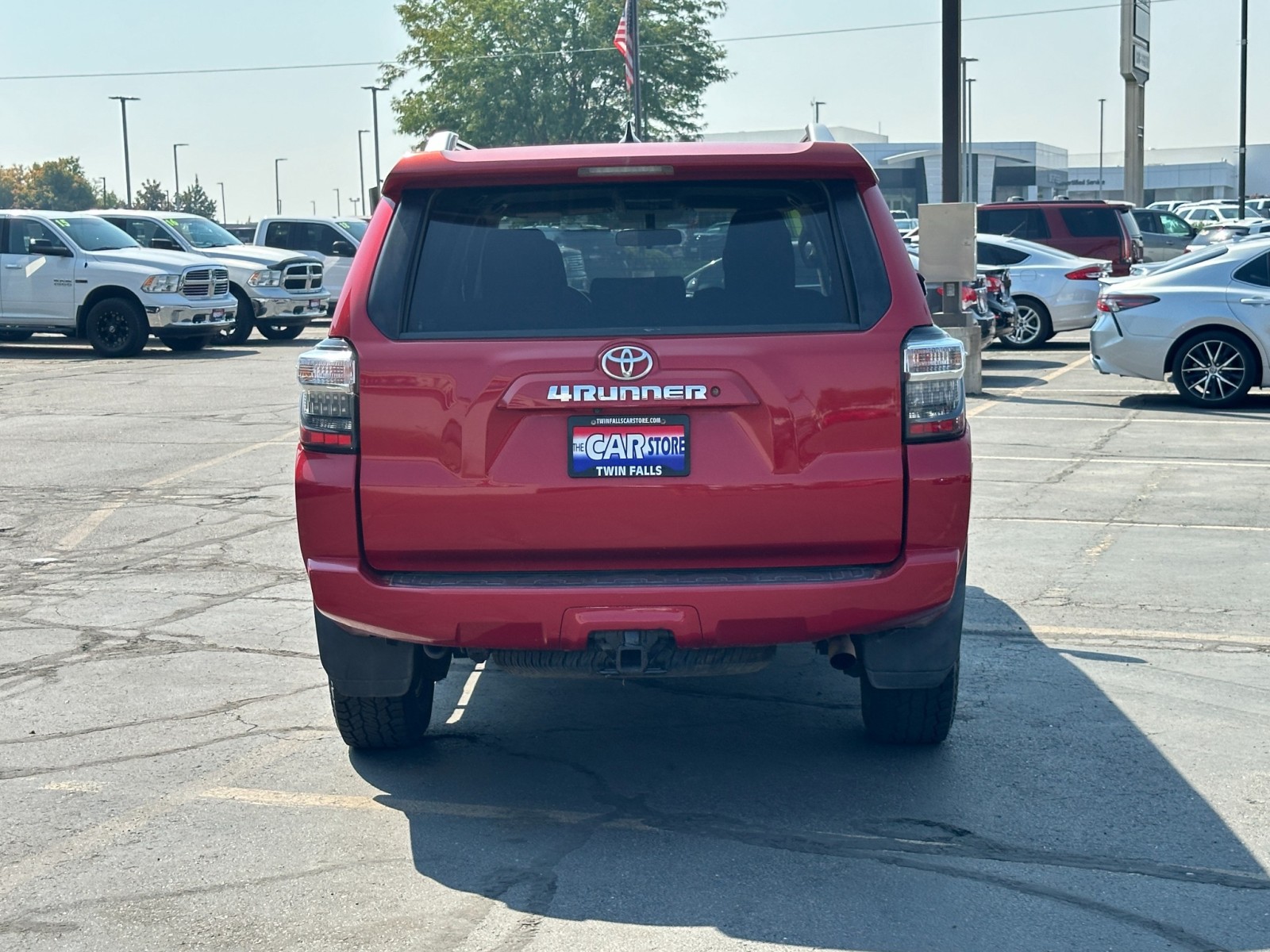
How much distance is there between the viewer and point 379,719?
5.13 metres

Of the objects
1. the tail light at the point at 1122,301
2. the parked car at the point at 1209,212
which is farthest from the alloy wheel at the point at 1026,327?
the parked car at the point at 1209,212

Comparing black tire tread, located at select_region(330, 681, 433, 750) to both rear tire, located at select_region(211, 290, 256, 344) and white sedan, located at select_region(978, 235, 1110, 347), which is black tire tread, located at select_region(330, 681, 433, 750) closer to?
white sedan, located at select_region(978, 235, 1110, 347)

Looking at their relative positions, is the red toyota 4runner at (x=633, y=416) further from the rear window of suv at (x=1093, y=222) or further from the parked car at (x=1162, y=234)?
the parked car at (x=1162, y=234)

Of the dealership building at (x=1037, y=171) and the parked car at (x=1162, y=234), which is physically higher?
the dealership building at (x=1037, y=171)

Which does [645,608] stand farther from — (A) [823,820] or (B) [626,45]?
(B) [626,45]

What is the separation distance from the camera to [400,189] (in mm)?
4586

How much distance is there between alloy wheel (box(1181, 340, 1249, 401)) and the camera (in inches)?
579

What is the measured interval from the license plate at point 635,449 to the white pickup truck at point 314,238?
2546cm

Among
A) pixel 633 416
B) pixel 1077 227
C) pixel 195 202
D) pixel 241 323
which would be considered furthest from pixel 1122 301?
pixel 195 202

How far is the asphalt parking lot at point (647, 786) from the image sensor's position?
3945 mm

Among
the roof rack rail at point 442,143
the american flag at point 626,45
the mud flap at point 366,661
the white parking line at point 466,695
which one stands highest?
the american flag at point 626,45

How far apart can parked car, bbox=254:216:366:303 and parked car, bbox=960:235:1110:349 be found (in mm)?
12641

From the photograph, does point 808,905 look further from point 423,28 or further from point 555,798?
point 423,28

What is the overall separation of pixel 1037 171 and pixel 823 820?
9197cm
